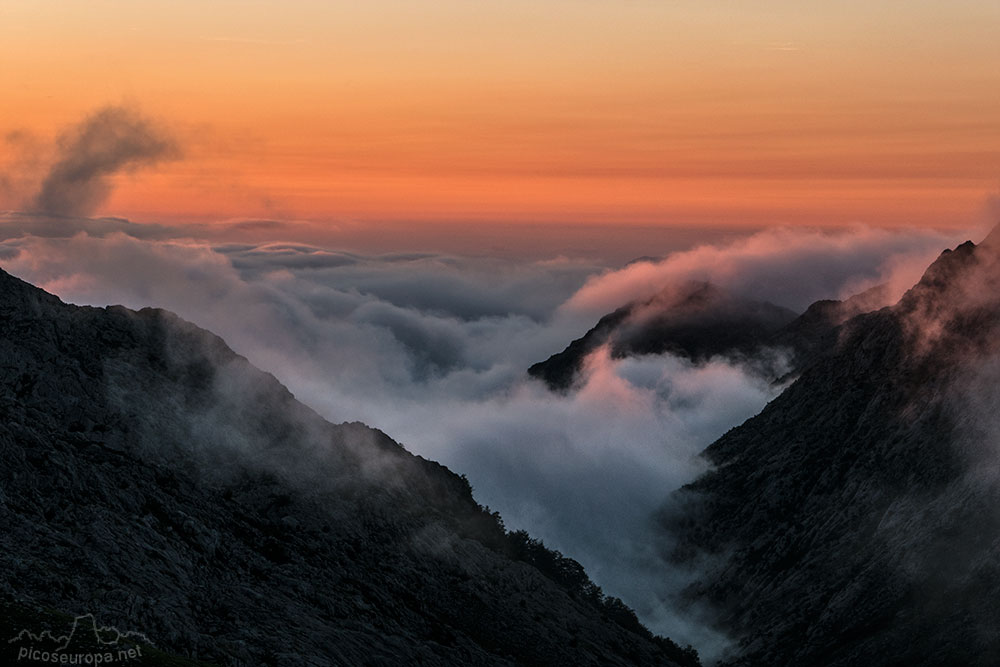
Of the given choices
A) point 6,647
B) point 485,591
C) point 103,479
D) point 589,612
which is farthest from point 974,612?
point 6,647

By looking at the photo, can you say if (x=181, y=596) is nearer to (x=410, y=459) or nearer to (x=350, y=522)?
(x=350, y=522)

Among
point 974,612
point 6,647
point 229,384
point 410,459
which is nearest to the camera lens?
point 6,647

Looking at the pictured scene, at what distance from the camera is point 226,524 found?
128 meters

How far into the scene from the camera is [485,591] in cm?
15075

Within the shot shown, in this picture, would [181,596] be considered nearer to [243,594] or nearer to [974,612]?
[243,594]

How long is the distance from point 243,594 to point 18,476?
80.3 ft

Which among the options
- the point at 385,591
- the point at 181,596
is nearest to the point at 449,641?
the point at 385,591

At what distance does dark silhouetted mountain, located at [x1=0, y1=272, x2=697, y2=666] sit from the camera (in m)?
102

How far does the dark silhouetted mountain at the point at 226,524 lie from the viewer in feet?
334

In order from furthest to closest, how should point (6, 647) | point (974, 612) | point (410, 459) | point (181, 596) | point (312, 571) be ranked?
1. point (974, 612)
2. point (410, 459)
3. point (312, 571)
4. point (181, 596)
5. point (6, 647)

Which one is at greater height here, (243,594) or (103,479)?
(103,479)

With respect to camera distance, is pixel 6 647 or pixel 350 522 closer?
pixel 6 647

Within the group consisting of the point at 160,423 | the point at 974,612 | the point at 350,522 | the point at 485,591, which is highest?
the point at 160,423

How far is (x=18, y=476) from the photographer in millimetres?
108188
